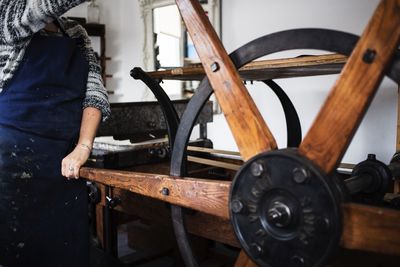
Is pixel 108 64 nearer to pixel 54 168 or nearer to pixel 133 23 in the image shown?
pixel 133 23

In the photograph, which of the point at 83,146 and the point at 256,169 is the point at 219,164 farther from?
the point at 256,169

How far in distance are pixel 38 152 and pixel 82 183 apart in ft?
0.60

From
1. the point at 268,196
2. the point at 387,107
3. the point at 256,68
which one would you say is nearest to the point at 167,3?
the point at 387,107

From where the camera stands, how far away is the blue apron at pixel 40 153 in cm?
120

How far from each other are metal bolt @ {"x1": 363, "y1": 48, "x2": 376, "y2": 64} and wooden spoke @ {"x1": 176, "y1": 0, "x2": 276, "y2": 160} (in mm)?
225

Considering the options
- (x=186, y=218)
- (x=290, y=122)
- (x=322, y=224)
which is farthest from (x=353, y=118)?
(x=290, y=122)

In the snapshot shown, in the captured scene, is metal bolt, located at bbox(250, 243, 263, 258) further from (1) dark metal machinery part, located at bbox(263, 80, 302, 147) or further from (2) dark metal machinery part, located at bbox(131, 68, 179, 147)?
(1) dark metal machinery part, located at bbox(263, 80, 302, 147)

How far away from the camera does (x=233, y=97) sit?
78 cm

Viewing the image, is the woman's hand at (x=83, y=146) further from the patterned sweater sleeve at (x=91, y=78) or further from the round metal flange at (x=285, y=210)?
the round metal flange at (x=285, y=210)

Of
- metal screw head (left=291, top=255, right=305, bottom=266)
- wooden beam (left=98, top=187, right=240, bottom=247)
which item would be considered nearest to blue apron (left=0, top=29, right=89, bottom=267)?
wooden beam (left=98, top=187, right=240, bottom=247)

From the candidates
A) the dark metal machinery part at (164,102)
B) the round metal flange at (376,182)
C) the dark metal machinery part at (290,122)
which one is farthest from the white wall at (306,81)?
the dark metal machinery part at (164,102)

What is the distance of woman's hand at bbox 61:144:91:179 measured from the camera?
1.21 meters

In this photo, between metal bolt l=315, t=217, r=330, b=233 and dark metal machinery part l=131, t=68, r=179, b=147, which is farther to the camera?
dark metal machinery part l=131, t=68, r=179, b=147

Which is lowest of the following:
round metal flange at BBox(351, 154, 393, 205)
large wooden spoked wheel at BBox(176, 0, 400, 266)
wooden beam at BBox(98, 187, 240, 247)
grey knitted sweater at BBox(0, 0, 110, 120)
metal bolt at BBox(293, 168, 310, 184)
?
wooden beam at BBox(98, 187, 240, 247)
